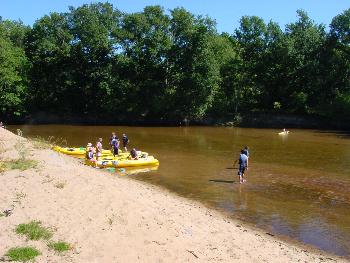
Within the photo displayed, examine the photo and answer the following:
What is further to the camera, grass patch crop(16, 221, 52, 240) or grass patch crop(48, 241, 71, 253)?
grass patch crop(16, 221, 52, 240)

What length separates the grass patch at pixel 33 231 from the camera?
10.8m

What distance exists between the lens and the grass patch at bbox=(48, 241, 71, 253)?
1025cm

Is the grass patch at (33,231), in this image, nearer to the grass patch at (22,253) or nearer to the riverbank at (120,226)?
the riverbank at (120,226)

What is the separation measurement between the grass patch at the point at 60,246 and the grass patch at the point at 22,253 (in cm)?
40

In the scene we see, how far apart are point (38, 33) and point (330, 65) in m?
41.4

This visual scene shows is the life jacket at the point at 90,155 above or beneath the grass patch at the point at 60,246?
above

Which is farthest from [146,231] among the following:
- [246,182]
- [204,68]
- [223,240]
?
[204,68]

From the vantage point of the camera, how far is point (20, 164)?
56.5ft

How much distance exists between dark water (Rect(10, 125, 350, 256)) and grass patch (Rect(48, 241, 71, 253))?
7.28 meters

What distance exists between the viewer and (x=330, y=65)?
59625 millimetres

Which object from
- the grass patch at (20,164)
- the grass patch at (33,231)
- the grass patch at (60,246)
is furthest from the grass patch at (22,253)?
the grass patch at (20,164)

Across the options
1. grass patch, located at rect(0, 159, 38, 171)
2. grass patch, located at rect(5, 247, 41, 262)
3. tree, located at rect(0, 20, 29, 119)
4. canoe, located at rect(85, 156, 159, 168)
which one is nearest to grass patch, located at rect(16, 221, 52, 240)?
grass patch, located at rect(5, 247, 41, 262)

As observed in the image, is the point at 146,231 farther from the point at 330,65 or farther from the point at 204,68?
the point at 330,65

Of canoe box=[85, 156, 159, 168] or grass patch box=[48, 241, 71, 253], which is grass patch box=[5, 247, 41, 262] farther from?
canoe box=[85, 156, 159, 168]
